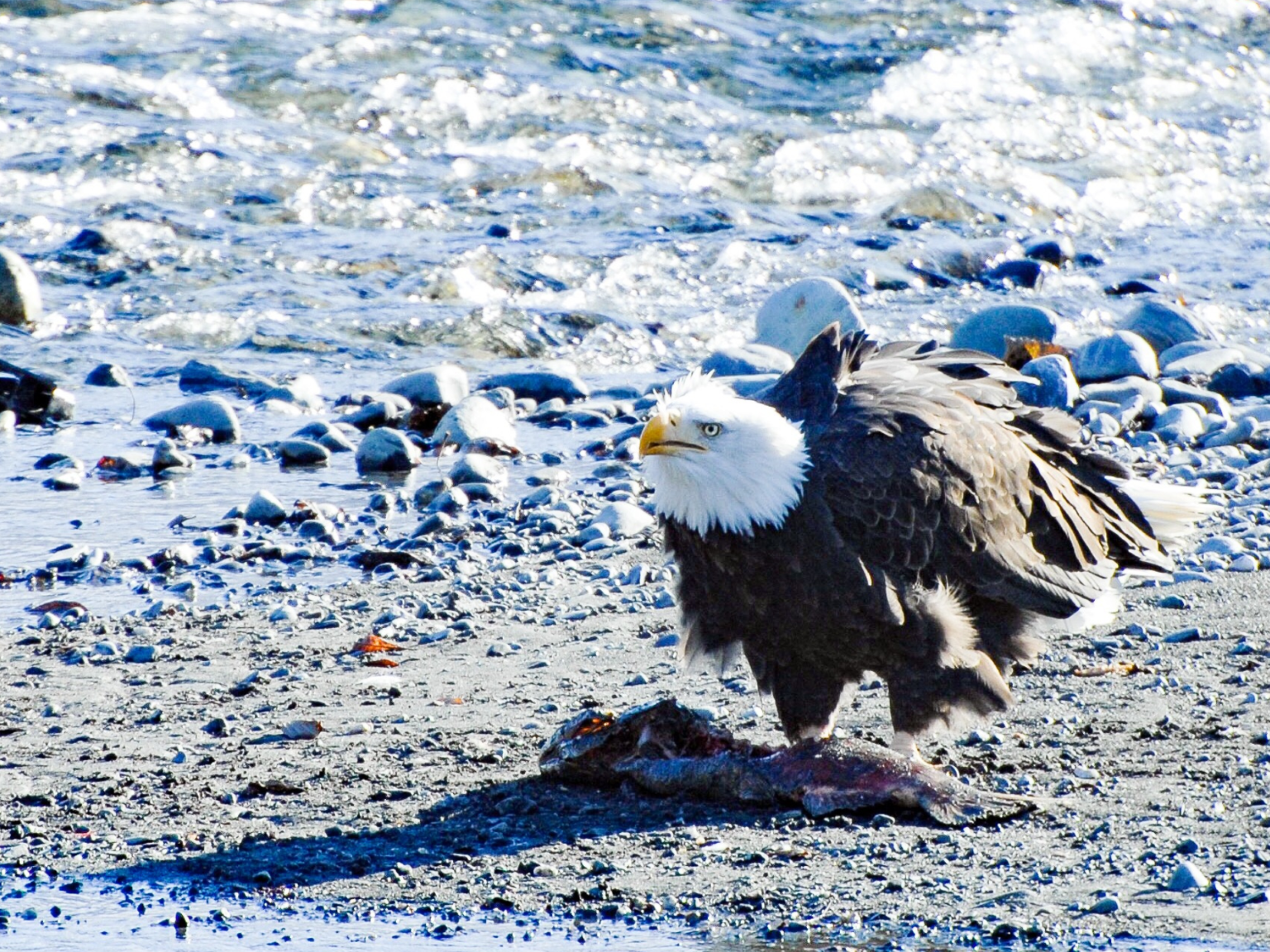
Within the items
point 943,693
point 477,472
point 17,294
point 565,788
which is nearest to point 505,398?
point 477,472

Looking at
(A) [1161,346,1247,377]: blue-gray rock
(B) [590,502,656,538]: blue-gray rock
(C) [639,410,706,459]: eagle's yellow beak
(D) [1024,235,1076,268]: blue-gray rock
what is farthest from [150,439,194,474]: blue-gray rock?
(D) [1024,235,1076,268]: blue-gray rock

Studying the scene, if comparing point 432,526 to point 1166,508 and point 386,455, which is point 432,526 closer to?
point 386,455

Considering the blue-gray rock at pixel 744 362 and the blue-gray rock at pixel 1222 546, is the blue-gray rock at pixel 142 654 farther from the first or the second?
the blue-gray rock at pixel 744 362

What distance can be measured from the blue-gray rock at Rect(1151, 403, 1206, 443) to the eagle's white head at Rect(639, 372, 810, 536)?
4463 mm

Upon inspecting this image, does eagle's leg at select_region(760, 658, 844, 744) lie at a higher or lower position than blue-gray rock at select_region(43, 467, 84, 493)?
higher

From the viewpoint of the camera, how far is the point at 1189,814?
4.36 metres

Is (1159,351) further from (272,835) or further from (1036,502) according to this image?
(272,835)

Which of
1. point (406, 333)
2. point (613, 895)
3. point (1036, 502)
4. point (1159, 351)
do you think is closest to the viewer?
point (613, 895)

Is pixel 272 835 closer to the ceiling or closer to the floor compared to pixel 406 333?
closer to the ceiling

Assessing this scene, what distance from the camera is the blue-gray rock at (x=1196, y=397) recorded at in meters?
9.15

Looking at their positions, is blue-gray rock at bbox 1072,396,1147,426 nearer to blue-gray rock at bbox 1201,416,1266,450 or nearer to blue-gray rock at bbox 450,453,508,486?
blue-gray rock at bbox 1201,416,1266,450

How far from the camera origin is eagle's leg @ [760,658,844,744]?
4.96 metres

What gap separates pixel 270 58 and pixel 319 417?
9174 millimetres

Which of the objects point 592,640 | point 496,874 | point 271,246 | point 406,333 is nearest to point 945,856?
point 496,874
